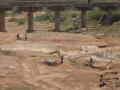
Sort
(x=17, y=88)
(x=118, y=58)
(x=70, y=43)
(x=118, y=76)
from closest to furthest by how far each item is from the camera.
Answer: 1. (x=17, y=88)
2. (x=118, y=76)
3. (x=118, y=58)
4. (x=70, y=43)

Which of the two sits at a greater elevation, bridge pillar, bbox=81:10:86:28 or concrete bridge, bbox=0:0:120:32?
concrete bridge, bbox=0:0:120:32

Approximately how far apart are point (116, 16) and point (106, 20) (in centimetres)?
175

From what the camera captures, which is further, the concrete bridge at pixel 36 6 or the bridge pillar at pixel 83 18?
the bridge pillar at pixel 83 18

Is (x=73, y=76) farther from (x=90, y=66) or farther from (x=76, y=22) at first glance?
(x=76, y=22)

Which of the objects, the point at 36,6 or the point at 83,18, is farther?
the point at 83,18

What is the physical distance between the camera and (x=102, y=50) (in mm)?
42219

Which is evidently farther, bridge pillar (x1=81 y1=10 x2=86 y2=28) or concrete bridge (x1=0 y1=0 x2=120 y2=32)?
bridge pillar (x1=81 y1=10 x2=86 y2=28)

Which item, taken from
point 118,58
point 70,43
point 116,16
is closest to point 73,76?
point 118,58

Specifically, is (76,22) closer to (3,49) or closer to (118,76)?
(3,49)

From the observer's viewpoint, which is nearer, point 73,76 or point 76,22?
point 73,76

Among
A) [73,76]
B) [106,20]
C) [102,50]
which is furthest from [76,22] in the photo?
[73,76]

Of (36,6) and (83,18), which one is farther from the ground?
(36,6)

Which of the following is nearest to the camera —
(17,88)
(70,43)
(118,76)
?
(17,88)

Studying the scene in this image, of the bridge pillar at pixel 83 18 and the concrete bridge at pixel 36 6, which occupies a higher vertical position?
the concrete bridge at pixel 36 6
